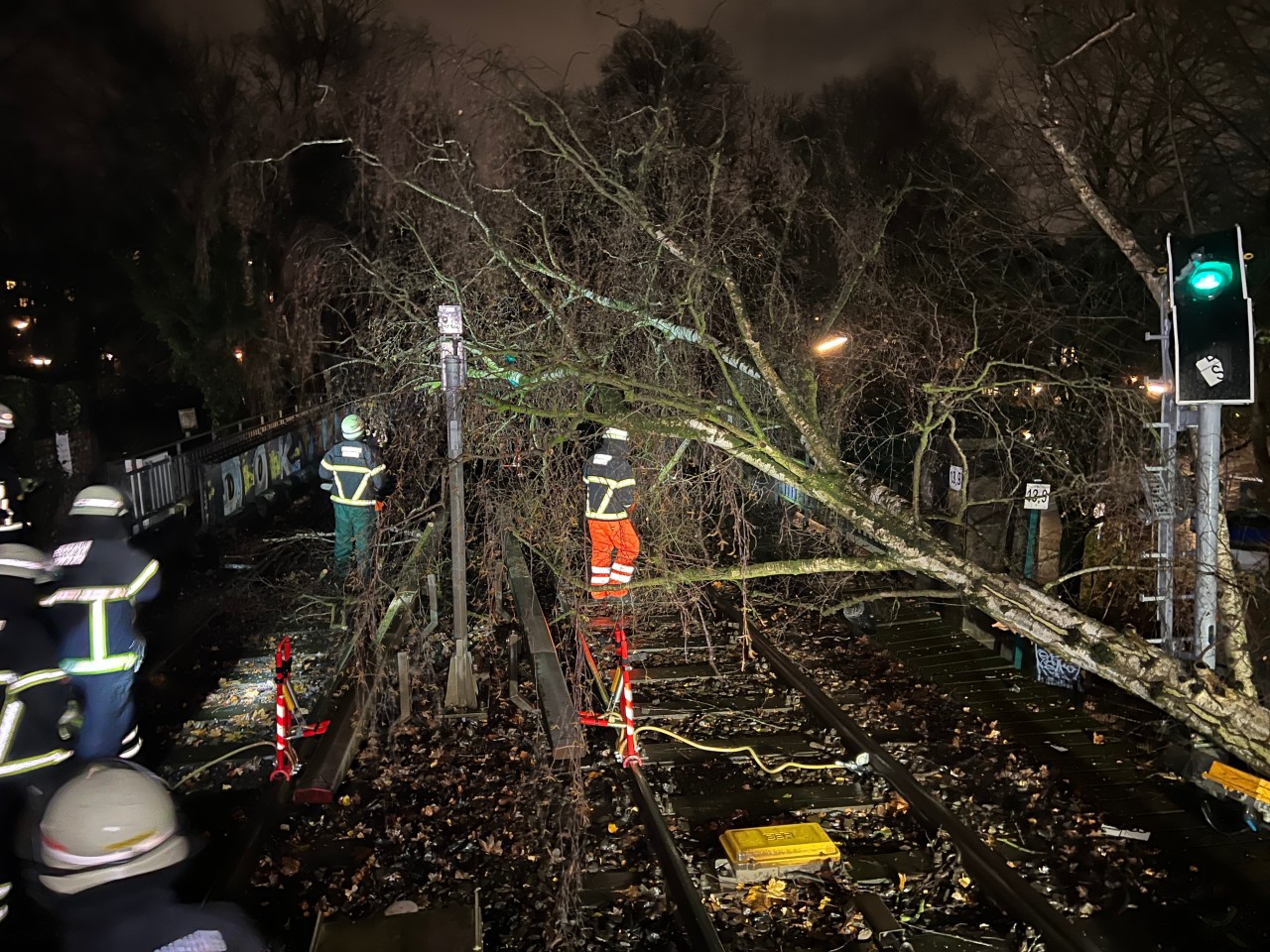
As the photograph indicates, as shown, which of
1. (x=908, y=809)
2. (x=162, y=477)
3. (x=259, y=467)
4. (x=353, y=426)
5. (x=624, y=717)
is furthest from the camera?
(x=259, y=467)

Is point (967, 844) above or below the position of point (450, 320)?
below

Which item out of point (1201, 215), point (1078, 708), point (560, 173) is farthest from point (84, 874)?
point (1201, 215)

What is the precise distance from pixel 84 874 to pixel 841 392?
6.50 meters

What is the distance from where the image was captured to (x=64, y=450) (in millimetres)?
13008

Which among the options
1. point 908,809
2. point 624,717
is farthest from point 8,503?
point 908,809

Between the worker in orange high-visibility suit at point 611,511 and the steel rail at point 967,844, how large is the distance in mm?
1983

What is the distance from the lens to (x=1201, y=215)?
9.59 m

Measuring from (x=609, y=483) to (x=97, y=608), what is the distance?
4285mm

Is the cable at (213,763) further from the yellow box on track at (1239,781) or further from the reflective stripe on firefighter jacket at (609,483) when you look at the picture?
the yellow box on track at (1239,781)

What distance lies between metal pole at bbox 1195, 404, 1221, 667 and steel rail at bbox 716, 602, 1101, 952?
2020mm

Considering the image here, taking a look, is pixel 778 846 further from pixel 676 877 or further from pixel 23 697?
pixel 23 697

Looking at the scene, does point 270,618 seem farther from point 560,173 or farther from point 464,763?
point 560,173

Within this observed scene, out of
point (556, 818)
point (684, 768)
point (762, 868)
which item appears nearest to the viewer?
point (762, 868)

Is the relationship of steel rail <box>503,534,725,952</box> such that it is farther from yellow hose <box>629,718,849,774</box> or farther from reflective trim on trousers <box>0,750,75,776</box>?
reflective trim on trousers <box>0,750,75,776</box>
